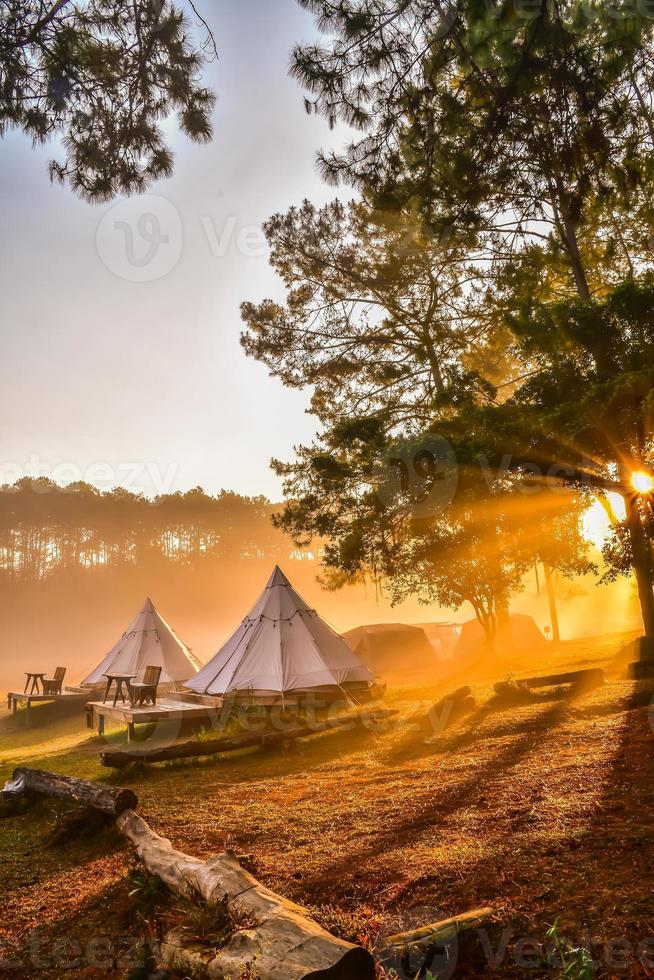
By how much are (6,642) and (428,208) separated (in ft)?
170

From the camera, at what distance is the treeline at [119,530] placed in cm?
5022

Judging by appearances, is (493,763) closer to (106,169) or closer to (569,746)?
(569,746)

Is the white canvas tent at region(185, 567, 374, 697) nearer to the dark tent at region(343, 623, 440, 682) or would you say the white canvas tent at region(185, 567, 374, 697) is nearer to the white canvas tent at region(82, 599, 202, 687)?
the white canvas tent at region(82, 599, 202, 687)

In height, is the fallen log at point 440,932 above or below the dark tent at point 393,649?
below

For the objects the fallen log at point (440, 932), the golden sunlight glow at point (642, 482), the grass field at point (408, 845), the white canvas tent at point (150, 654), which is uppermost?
the golden sunlight glow at point (642, 482)

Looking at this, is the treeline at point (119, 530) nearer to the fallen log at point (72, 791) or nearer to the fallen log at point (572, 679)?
the fallen log at point (572, 679)

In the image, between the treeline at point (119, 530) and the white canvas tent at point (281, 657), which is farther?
the treeline at point (119, 530)

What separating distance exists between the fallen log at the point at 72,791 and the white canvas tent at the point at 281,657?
586cm

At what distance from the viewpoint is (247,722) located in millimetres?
11438

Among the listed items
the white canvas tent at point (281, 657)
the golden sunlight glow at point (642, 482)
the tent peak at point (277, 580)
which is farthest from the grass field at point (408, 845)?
the tent peak at point (277, 580)

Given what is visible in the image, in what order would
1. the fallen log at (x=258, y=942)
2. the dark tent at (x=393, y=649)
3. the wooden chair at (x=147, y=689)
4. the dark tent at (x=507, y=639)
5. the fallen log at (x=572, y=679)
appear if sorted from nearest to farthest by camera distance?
the fallen log at (x=258, y=942) < the wooden chair at (x=147, y=689) < the fallen log at (x=572, y=679) < the dark tent at (x=393, y=649) < the dark tent at (x=507, y=639)

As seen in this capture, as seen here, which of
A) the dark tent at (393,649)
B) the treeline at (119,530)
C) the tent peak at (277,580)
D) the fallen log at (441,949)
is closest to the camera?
the fallen log at (441,949)

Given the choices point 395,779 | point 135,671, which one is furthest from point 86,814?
point 135,671

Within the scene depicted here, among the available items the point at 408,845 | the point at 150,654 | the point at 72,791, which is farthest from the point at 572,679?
the point at 150,654
